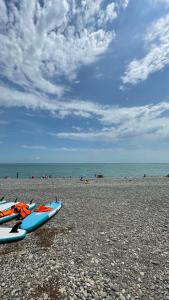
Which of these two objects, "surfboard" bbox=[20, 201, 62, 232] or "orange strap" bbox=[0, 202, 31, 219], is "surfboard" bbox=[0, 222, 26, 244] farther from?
"orange strap" bbox=[0, 202, 31, 219]

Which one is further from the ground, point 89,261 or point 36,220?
point 36,220

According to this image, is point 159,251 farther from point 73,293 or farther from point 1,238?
Answer: point 1,238

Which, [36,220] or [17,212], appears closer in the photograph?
[36,220]

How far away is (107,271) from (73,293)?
1503mm

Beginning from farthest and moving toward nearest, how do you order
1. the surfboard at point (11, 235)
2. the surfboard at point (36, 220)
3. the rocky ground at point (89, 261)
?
the surfboard at point (36, 220), the surfboard at point (11, 235), the rocky ground at point (89, 261)

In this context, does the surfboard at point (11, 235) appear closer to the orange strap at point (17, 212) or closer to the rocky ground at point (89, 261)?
the rocky ground at point (89, 261)

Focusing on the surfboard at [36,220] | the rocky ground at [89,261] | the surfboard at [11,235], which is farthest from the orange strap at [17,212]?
the surfboard at [11,235]

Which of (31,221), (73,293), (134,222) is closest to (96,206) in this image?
(134,222)

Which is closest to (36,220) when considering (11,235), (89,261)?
(11,235)

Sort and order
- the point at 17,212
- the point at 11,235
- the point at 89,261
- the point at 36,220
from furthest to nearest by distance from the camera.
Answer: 1. the point at 17,212
2. the point at 36,220
3. the point at 11,235
4. the point at 89,261

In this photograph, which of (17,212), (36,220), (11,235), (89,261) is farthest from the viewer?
(17,212)

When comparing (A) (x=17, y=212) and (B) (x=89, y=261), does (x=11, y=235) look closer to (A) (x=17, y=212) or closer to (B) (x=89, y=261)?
(A) (x=17, y=212)

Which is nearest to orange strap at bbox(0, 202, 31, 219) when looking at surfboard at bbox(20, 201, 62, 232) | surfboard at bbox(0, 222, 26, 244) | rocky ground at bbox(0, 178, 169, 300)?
surfboard at bbox(20, 201, 62, 232)

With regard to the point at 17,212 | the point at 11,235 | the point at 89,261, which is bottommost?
the point at 89,261
